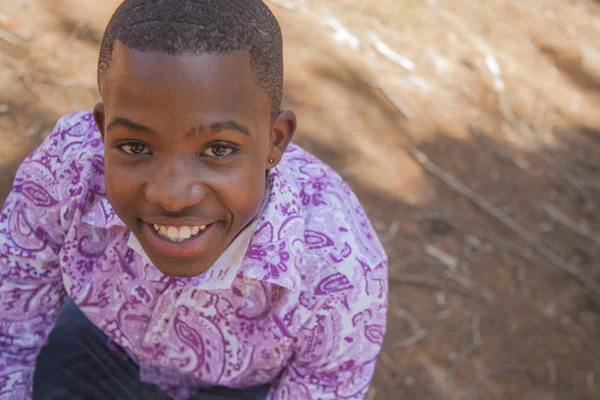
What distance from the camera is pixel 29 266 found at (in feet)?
5.27

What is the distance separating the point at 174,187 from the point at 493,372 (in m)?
2.01

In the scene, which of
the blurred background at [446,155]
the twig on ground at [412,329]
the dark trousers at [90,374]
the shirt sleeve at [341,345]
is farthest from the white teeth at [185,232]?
the twig on ground at [412,329]

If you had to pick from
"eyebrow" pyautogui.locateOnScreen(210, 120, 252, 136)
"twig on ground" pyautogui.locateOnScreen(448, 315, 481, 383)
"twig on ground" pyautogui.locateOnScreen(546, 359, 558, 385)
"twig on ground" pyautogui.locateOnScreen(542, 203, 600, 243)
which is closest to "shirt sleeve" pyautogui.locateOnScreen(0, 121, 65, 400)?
"eyebrow" pyautogui.locateOnScreen(210, 120, 252, 136)

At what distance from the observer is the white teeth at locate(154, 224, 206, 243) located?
4.13 feet

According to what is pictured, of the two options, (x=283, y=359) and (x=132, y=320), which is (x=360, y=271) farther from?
(x=132, y=320)

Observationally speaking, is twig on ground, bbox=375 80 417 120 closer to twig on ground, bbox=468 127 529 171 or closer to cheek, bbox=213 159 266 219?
twig on ground, bbox=468 127 529 171

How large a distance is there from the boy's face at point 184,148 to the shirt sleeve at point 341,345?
1.03ft

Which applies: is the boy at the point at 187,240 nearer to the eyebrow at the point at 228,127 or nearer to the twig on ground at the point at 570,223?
the eyebrow at the point at 228,127

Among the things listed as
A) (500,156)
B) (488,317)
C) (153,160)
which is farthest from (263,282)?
(500,156)

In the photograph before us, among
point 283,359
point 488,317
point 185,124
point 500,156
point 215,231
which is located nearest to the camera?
point 185,124

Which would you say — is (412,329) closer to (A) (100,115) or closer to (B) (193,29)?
(A) (100,115)

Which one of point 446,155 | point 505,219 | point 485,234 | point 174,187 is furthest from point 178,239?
point 446,155

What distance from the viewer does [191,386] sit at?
5.81 feet

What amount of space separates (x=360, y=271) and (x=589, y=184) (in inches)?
117
